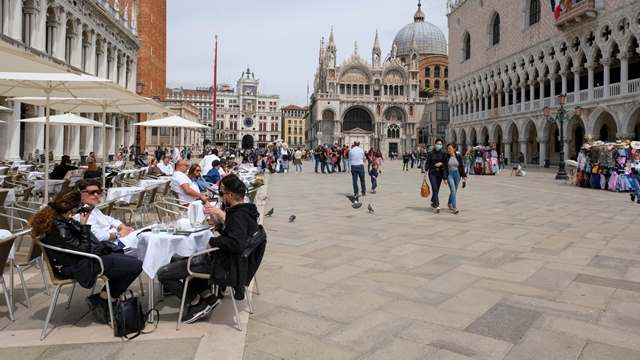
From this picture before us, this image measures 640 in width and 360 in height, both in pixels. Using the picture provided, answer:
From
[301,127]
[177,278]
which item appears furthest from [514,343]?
[301,127]

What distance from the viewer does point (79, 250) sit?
3771mm

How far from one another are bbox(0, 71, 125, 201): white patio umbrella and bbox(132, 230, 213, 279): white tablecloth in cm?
321

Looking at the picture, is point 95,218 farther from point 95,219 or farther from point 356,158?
point 356,158

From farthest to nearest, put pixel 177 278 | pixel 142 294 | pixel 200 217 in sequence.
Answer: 1. pixel 200 217
2. pixel 142 294
3. pixel 177 278

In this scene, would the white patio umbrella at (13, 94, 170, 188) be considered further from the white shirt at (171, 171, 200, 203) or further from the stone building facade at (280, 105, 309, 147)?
the stone building facade at (280, 105, 309, 147)

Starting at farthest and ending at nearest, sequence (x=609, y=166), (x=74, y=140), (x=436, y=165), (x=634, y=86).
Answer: (x=74, y=140)
(x=634, y=86)
(x=609, y=166)
(x=436, y=165)

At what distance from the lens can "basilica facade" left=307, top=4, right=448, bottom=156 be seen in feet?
229

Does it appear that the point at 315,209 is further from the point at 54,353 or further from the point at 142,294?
the point at 54,353

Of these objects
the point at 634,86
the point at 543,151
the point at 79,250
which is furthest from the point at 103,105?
the point at 543,151

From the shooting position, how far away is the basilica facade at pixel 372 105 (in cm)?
6994

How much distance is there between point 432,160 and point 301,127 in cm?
12364

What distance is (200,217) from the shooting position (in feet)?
17.4

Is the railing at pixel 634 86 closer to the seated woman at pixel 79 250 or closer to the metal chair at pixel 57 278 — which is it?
the seated woman at pixel 79 250

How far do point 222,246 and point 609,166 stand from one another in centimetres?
1811
